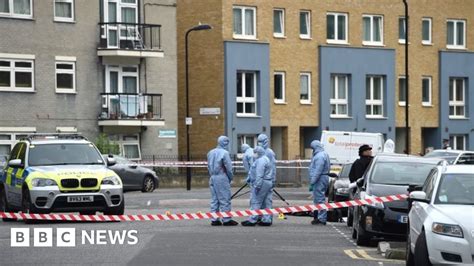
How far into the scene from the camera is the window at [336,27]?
5825 centimetres

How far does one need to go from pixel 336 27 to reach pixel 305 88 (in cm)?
341

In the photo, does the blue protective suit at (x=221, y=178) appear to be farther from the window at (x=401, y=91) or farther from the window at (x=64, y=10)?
the window at (x=401, y=91)

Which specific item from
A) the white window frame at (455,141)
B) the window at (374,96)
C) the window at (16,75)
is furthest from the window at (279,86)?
the window at (16,75)

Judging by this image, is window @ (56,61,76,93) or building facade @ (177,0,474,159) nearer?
window @ (56,61,76,93)

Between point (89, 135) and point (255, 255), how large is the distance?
110 ft

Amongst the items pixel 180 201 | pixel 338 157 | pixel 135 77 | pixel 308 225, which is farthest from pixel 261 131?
pixel 308 225

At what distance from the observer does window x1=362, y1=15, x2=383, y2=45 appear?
196 ft

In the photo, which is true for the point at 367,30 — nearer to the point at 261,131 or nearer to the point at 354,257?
the point at 261,131

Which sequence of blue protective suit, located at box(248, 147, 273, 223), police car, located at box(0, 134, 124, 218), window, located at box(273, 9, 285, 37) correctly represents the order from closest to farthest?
police car, located at box(0, 134, 124, 218) → blue protective suit, located at box(248, 147, 273, 223) → window, located at box(273, 9, 285, 37)

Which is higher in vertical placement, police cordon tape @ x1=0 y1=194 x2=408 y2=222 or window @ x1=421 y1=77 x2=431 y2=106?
window @ x1=421 y1=77 x2=431 y2=106

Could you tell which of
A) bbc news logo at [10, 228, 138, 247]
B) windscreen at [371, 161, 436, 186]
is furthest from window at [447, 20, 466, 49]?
bbc news logo at [10, 228, 138, 247]

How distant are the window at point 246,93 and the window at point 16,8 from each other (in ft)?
36.6

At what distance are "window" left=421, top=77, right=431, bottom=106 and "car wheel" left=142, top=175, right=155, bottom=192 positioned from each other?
75.2 ft

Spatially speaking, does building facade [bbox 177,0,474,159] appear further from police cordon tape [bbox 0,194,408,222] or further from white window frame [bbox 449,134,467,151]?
police cordon tape [bbox 0,194,408,222]
